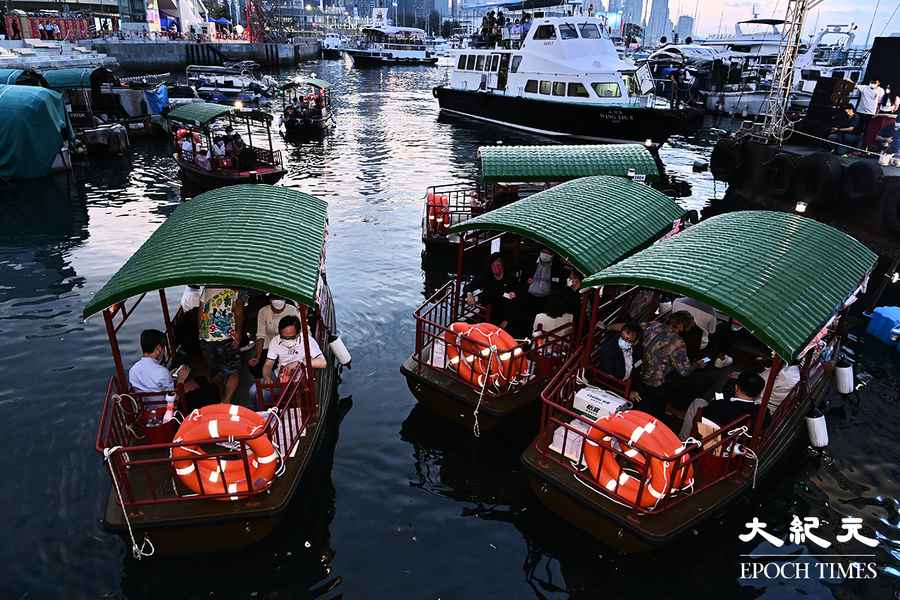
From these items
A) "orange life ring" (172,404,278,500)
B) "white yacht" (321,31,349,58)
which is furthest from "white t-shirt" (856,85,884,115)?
"white yacht" (321,31,349,58)

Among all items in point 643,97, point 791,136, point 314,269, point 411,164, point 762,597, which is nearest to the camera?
point 762,597

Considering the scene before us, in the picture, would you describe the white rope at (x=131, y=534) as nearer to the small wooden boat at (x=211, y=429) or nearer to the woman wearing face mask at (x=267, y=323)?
the small wooden boat at (x=211, y=429)

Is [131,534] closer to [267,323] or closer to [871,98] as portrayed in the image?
[267,323]

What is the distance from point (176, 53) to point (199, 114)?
7091 cm

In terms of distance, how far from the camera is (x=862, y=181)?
18922mm

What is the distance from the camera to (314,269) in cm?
873

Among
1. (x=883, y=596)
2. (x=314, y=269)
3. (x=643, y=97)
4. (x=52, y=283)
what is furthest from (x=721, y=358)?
(x=643, y=97)

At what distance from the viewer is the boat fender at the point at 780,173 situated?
71.2 feet

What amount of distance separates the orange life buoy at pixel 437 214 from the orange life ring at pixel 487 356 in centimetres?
934

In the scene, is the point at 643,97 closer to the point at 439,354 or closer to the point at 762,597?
the point at 439,354

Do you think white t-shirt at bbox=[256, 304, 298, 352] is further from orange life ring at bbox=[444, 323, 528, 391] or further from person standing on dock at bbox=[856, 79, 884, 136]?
person standing on dock at bbox=[856, 79, 884, 136]

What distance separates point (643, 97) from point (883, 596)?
3414 centimetres

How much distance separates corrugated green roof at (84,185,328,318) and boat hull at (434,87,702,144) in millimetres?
28465

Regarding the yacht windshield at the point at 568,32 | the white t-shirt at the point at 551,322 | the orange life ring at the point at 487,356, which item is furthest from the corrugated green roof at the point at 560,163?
the yacht windshield at the point at 568,32
